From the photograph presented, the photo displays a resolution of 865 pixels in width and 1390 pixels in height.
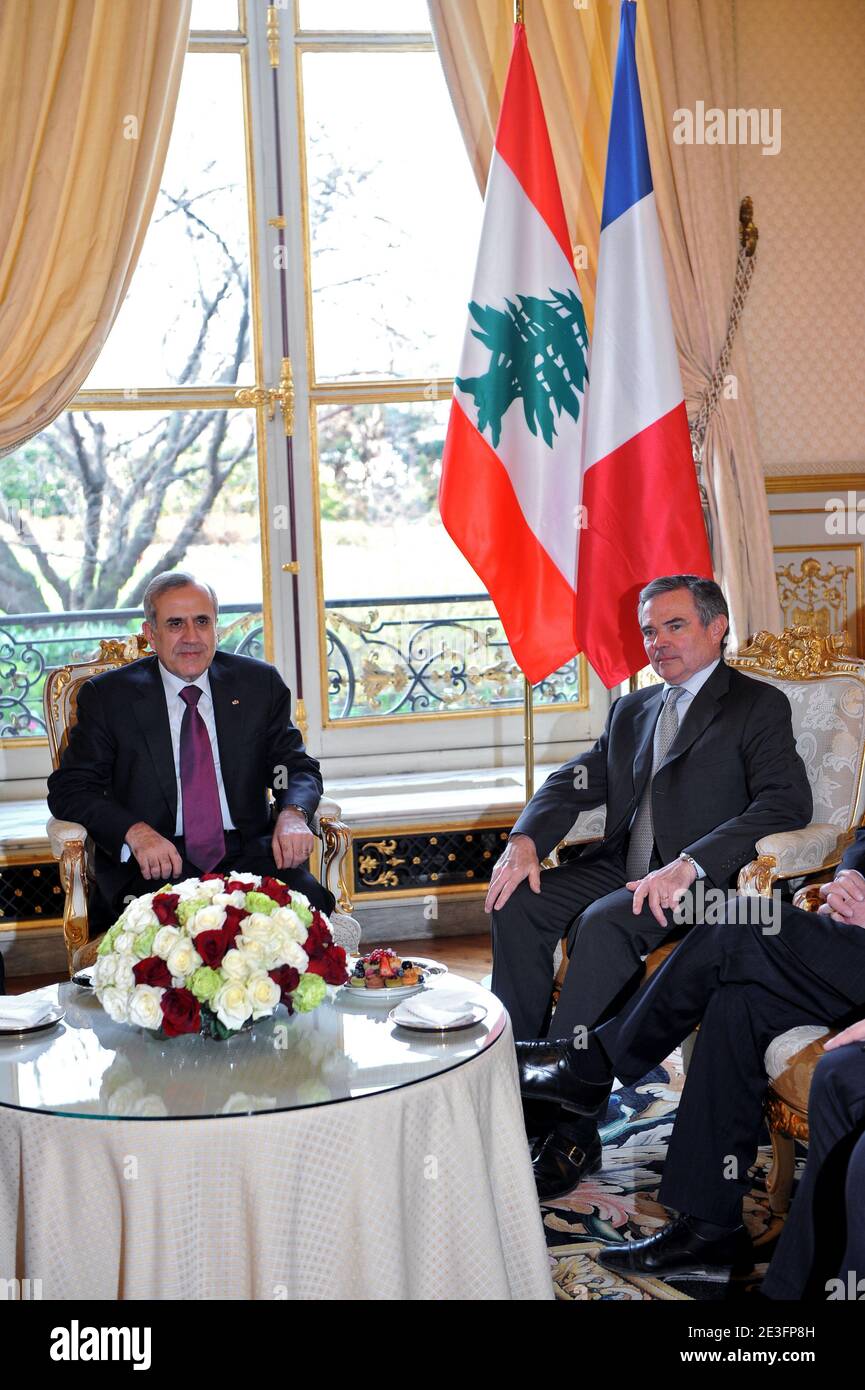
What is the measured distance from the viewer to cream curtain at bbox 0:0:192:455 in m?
4.86

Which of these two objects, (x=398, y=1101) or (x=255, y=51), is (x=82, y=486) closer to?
(x=255, y=51)

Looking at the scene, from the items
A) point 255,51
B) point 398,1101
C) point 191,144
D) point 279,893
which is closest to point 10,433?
point 191,144

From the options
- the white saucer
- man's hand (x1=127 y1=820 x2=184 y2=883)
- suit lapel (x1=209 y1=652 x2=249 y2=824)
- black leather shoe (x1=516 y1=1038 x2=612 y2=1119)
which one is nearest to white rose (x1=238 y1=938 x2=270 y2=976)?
the white saucer

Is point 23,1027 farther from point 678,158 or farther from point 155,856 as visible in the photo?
point 678,158

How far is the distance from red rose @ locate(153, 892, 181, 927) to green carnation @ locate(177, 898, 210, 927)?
13 mm

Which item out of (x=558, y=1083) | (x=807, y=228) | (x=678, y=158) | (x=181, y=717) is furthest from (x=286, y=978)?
(x=807, y=228)

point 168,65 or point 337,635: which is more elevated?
point 168,65

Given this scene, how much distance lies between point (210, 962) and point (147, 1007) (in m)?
→ 0.13

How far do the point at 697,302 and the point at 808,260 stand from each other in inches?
22.6

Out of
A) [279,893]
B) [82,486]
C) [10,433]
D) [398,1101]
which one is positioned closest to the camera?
[398,1101]

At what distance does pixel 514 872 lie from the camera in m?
3.40

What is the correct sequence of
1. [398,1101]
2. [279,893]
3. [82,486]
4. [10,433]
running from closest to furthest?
[398,1101] < [279,893] < [10,433] < [82,486]

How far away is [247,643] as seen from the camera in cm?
548

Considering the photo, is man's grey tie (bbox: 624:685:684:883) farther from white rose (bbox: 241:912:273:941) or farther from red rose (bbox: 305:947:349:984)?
white rose (bbox: 241:912:273:941)
